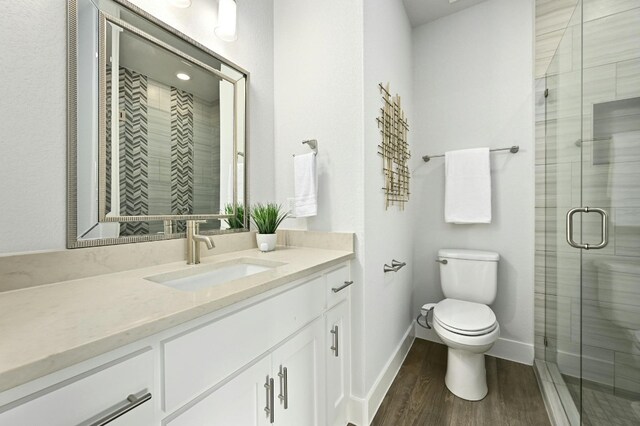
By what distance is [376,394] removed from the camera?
1.51 m

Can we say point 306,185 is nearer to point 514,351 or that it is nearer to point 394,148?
point 394,148

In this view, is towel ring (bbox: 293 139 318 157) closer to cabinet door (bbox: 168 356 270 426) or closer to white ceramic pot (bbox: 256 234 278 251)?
white ceramic pot (bbox: 256 234 278 251)

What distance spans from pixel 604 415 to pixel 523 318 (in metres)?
0.89

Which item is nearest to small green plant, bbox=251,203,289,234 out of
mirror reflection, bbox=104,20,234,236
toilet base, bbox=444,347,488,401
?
mirror reflection, bbox=104,20,234,236

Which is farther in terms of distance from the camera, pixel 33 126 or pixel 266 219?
pixel 266 219

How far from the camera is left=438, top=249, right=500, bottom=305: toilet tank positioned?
1.89 meters

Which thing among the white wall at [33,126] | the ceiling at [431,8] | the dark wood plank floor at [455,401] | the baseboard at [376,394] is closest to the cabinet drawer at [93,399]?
the white wall at [33,126]

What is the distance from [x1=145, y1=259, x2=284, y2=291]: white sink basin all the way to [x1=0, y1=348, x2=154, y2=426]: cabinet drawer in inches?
18.2

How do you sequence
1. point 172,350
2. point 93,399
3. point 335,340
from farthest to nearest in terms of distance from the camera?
point 335,340
point 172,350
point 93,399

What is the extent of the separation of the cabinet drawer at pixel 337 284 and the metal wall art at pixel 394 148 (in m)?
0.58

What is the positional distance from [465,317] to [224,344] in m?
1.44

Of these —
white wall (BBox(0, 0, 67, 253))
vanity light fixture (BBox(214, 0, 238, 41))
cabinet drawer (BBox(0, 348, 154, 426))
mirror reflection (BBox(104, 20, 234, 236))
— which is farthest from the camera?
vanity light fixture (BBox(214, 0, 238, 41))

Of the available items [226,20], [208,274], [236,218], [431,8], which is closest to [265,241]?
[236,218]

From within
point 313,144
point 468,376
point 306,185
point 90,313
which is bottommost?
point 468,376
